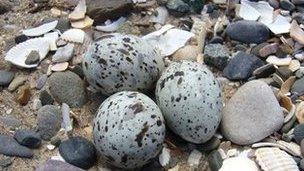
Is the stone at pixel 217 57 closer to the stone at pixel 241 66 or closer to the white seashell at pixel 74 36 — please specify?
the stone at pixel 241 66

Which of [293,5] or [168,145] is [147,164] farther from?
[293,5]

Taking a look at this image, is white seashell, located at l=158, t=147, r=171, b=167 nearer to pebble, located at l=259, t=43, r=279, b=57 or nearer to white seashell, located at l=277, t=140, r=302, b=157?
white seashell, located at l=277, t=140, r=302, b=157

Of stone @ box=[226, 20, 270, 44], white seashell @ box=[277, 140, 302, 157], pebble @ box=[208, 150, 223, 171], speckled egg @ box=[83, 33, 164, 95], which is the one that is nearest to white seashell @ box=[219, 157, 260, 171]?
pebble @ box=[208, 150, 223, 171]

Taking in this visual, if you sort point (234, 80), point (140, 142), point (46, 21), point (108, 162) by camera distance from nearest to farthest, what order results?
1. point (140, 142)
2. point (108, 162)
3. point (234, 80)
4. point (46, 21)

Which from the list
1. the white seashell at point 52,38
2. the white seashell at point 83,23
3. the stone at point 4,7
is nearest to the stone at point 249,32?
the white seashell at point 83,23

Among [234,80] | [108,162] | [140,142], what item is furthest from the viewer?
[234,80]

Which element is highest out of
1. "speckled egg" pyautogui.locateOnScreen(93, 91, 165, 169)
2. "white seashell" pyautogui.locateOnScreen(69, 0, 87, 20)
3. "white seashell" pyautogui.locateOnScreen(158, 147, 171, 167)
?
"speckled egg" pyautogui.locateOnScreen(93, 91, 165, 169)

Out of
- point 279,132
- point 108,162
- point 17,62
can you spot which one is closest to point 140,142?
point 108,162
